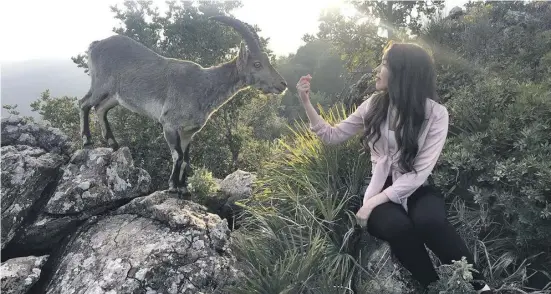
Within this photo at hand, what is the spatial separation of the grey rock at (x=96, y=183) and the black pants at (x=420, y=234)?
117 inches

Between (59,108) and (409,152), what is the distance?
765 centimetres

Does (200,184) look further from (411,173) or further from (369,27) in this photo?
(369,27)

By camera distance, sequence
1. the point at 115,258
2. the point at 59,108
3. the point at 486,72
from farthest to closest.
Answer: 1. the point at 59,108
2. the point at 486,72
3. the point at 115,258

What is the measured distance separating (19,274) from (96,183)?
121 cm

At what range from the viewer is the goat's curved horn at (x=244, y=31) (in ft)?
15.4

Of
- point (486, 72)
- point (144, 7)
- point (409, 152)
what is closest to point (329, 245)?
point (409, 152)

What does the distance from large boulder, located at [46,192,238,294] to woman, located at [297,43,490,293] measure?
1.57 m

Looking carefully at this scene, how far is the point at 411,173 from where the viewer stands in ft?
11.5

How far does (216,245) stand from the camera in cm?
412

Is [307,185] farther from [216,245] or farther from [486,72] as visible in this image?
[486,72]

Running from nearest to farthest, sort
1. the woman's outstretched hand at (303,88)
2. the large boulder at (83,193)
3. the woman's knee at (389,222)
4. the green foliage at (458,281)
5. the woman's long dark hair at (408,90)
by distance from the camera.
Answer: the green foliage at (458,281), the woman's knee at (389,222), the woman's long dark hair at (408,90), the woman's outstretched hand at (303,88), the large boulder at (83,193)

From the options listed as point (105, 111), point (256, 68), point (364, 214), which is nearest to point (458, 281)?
point (364, 214)

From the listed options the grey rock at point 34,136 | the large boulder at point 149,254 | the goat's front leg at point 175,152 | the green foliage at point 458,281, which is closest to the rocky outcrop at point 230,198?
the goat's front leg at point 175,152

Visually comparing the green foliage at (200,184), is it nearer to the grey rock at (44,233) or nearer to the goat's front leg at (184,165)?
the goat's front leg at (184,165)
